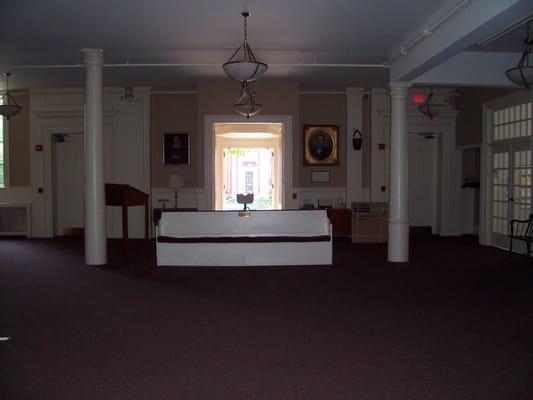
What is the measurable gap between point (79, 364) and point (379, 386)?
2020 mm

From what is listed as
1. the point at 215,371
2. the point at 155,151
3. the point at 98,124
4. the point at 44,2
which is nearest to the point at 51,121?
the point at 155,151

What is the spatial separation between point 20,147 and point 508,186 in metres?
10.2

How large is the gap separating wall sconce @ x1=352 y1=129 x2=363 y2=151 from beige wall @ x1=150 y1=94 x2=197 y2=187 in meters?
3.43

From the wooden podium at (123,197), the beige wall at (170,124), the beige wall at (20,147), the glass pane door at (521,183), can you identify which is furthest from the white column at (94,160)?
the glass pane door at (521,183)

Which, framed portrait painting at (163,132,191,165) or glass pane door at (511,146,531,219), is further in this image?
framed portrait painting at (163,132,191,165)

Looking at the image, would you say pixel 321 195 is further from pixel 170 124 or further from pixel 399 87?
pixel 399 87

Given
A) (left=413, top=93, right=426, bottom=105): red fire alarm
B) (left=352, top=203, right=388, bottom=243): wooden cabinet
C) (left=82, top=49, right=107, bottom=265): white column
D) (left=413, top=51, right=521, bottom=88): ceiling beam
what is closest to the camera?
(left=82, top=49, right=107, bottom=265): white column

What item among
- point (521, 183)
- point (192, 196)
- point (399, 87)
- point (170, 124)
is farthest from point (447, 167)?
point (170, 124)

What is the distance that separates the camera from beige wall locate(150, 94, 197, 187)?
36.1 feet

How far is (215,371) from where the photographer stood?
3355 mm

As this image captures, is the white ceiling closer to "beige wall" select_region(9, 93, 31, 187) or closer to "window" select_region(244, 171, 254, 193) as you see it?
"beige wall" select_region(9, 93, 31, 187)

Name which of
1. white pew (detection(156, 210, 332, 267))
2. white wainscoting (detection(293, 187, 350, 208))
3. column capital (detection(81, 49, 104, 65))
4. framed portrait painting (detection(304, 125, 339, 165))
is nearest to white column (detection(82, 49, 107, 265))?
column capital (detection(81, 49, 104, 65))

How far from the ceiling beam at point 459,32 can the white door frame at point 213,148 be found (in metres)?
3.15

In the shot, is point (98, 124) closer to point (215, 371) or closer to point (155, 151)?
point (155, 151)
